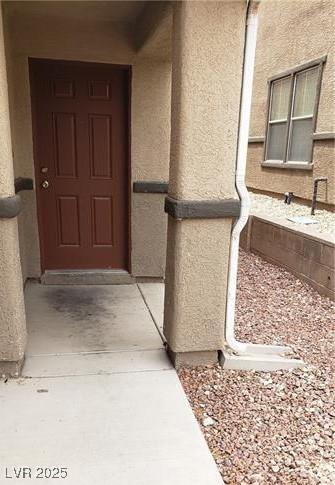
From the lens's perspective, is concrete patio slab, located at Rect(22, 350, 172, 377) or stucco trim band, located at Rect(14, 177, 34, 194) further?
stucco trim band, located at Rect(14, 177, 34, 194)

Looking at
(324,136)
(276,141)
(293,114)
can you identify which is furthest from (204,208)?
(276,141)

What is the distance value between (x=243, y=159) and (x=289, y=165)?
6.19 metres

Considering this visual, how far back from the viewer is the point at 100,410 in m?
2.42

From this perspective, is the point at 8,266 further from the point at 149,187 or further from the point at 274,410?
the point at 149,187

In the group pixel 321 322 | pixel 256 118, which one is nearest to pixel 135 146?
pixel 321 322

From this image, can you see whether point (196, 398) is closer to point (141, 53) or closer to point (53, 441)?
point (53, 441)

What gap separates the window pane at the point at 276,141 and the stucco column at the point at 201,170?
22.1ft

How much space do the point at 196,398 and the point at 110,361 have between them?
0.72 metres

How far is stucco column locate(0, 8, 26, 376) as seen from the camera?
2.34 metres

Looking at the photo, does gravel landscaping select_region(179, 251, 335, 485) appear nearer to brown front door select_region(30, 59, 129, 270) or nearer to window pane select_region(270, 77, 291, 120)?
brown front door select_region(30, 59, 129, 270)

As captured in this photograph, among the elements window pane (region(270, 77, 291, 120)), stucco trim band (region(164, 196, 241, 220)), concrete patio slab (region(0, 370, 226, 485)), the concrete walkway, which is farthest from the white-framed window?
concrete patio slab (region(0, 370, 226, 485))

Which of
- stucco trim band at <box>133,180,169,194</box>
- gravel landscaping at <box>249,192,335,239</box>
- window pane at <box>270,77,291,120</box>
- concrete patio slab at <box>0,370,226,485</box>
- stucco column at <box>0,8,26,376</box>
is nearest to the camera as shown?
concrete patio slab at <box>0,370,226,485</box>

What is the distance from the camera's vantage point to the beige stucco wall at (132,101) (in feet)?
12.5

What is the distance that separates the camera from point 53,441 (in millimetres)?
2154
